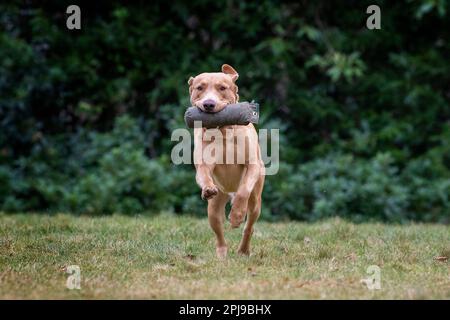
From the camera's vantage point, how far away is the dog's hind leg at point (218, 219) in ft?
19.8

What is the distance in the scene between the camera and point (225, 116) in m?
5.75

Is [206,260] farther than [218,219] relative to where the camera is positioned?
No

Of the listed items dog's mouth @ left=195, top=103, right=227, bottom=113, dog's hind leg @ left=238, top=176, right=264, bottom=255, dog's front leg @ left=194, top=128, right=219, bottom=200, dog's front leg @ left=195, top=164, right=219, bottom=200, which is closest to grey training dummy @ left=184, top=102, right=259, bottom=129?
dog's mouth @ left=195, top=103, right=227, bottom=113

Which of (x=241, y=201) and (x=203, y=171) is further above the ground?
(x=203, y=171)

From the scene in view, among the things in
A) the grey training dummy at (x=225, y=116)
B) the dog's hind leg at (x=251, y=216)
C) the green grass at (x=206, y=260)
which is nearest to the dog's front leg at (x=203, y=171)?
the grey training dummy at (x=225, y=116)

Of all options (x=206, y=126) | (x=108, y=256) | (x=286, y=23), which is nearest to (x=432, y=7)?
(x=286, y=23)

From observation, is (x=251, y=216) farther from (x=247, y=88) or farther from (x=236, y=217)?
(x=247, y=88)

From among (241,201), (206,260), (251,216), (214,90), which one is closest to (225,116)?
(214,90)

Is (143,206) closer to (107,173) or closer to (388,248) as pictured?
(107,173)

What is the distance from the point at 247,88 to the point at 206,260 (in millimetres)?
6139

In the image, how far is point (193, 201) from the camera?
10125 millimetres

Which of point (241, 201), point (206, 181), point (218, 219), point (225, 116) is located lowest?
point (218, 219)

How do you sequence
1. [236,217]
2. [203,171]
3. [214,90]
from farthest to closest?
[214,90], [203,171], [236,217]

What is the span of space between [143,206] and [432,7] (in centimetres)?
500
